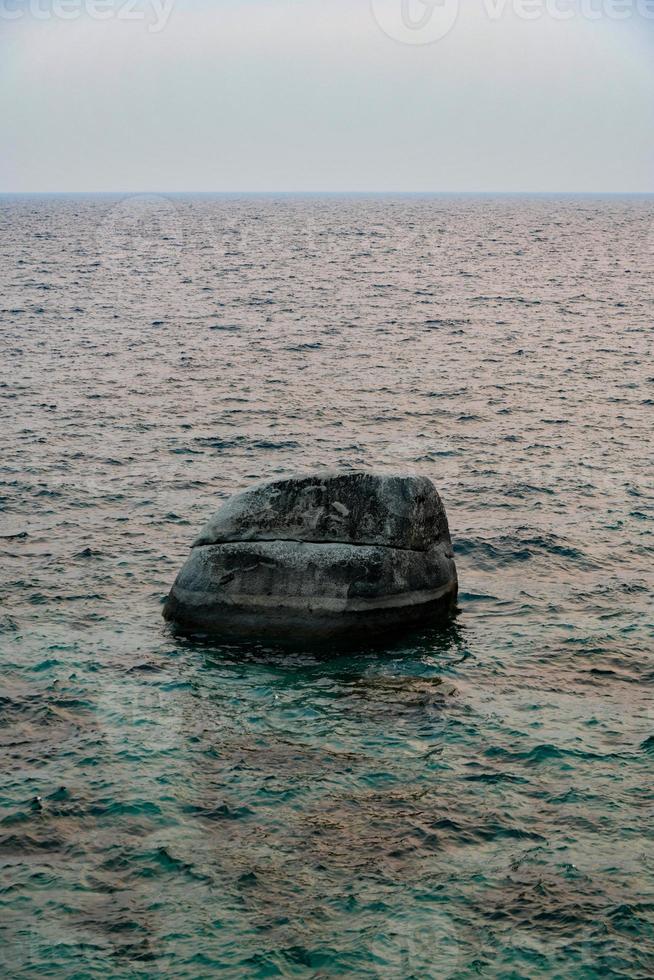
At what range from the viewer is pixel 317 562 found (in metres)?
14.5

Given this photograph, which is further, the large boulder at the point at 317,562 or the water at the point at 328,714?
the large boulder at the point at 317,562

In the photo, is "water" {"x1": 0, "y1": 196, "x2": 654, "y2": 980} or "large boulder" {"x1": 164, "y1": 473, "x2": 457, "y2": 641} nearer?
"water" {"x1": 0, "y1": 196, "x2": 654, "y2": 980}

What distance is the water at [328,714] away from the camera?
8984 mm

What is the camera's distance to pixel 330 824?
412 inches

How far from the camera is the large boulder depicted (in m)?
14.5

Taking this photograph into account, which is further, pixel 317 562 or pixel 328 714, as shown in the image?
pixel 317 562

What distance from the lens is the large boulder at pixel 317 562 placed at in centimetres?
1449

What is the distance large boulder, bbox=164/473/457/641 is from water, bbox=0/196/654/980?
21.8 inches

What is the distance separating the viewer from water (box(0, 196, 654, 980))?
8984mm

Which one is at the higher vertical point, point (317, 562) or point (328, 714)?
point (317, 562)

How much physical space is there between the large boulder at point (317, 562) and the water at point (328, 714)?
555mm

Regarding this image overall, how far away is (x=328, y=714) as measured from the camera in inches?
499

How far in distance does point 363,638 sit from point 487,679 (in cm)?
190

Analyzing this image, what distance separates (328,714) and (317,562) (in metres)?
2.60
